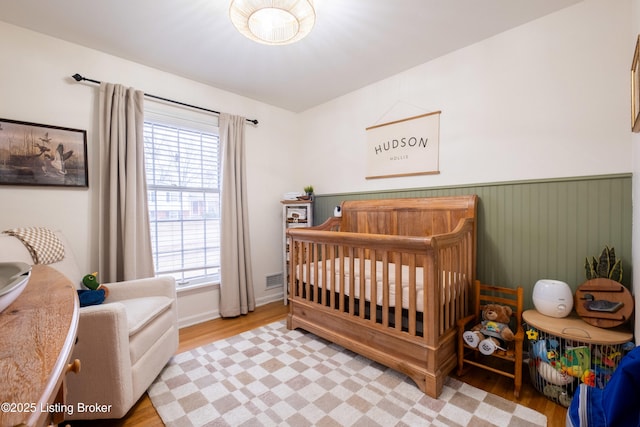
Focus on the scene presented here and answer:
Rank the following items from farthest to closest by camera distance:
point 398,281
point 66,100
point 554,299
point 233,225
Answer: point 233,225 → point 66,100 → point 398,281 → point 554,299

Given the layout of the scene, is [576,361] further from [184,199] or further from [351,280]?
[184,199]

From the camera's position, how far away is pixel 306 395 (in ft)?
5.43

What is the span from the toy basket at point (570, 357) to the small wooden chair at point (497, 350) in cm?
10

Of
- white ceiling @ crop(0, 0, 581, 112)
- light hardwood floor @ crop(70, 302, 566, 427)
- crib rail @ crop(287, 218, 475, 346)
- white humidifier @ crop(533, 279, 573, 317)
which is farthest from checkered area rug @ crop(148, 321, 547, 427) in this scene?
white ceiling @ crop(0, 0, 581, 112)

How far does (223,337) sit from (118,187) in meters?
1.51

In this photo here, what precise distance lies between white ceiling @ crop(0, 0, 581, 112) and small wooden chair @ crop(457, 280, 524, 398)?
1832 millimetres

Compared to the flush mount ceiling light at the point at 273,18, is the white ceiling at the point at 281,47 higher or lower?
higher

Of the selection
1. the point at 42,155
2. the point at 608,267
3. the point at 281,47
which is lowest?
the point at 608,267

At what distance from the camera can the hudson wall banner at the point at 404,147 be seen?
2.49 meters

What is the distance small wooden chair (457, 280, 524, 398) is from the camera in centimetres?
165

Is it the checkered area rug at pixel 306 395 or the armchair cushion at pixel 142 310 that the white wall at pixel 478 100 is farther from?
the checkered area rug at pixel 306 395

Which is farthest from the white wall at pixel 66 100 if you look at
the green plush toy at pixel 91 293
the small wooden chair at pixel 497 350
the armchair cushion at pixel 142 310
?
the small wooden chair at pixel 497 350

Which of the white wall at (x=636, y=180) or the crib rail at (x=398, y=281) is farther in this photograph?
the crib rail at (x=398, y=281)

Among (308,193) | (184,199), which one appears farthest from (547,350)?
(184,199)
